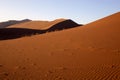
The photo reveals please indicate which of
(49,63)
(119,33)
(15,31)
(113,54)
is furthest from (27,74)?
(15,31)

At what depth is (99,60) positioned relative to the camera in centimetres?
1009

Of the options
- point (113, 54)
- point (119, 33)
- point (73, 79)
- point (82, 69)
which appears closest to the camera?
point (73, 79)

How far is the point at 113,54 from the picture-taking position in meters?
11.1

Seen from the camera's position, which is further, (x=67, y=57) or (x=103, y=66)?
(x=67, y=57)

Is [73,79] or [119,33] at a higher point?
[119,33]

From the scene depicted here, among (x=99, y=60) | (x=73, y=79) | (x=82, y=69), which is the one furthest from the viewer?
(x=99, y=60)

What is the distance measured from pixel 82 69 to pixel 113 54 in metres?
3.02

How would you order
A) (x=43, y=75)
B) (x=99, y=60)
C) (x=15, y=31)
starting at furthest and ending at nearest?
(x=15, y=31) < (x=99, y=60) < (x=43, y=75)

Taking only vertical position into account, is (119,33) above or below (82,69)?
above

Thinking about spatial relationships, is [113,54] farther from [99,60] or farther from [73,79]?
[73,79]

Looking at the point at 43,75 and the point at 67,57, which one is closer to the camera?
the point at 43,75

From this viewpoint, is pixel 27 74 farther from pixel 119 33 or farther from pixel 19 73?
pixel 119 33

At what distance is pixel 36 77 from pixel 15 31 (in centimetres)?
3879

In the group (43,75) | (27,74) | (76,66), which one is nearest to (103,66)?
(76,66)
